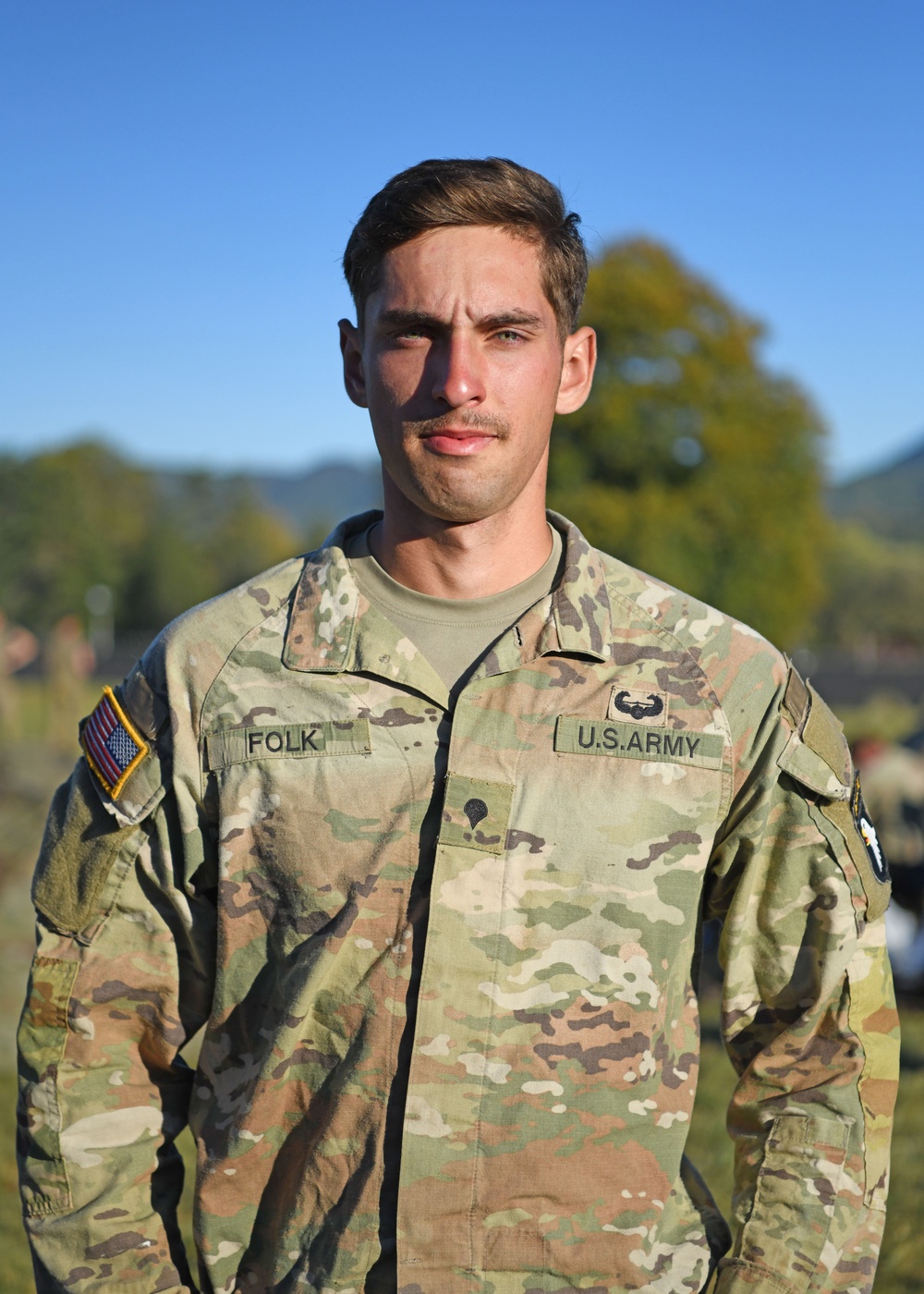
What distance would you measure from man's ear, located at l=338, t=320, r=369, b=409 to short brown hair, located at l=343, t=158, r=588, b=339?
4 centimetres

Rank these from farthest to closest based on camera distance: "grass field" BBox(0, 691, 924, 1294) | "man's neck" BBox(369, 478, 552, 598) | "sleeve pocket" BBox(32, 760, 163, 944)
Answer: "grass field" BBox(0, 691, 924, 1294) < "man's neck" BBox(369, 478, 552, 598) < "sleeve pocket" BBox(32, 760, 163, 944)

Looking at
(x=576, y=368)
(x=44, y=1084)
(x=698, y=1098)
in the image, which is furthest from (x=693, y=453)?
(x=44, y=1084)

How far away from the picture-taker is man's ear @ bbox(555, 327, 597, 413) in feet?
8.22

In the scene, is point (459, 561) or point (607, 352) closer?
point (459, 561)

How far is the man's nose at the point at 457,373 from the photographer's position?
223cm

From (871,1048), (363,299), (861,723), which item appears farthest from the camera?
(861,723)

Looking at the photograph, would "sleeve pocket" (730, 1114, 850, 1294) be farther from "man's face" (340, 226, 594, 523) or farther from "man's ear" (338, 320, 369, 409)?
"man's ear" (338, 320, 369, 409)

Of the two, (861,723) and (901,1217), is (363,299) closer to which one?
(901,1217)

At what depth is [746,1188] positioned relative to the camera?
7.48ft

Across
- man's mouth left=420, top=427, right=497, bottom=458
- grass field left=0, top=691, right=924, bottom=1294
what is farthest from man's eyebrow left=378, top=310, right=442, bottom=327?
grass field left=0, top=691, right=924, bottom=1294

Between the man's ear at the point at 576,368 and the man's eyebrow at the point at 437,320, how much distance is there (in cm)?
19

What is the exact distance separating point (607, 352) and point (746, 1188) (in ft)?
99.3

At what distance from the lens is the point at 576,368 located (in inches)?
100

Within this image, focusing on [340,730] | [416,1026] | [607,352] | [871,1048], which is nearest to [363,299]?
[340,730]
